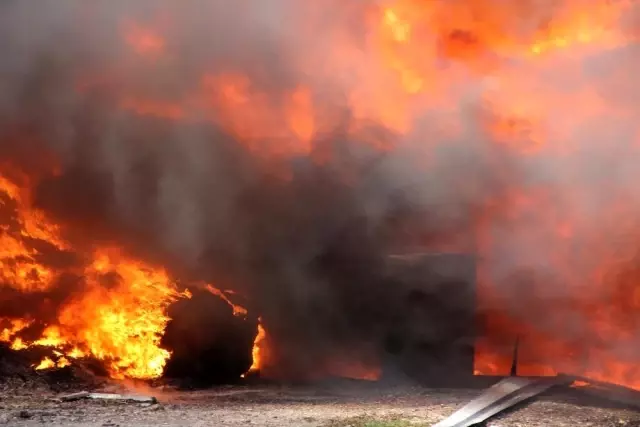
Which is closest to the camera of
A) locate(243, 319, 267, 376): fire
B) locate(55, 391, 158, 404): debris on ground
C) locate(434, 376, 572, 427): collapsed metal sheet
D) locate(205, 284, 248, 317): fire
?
locate(434, 376, 572, 427): collapsed metal sheet

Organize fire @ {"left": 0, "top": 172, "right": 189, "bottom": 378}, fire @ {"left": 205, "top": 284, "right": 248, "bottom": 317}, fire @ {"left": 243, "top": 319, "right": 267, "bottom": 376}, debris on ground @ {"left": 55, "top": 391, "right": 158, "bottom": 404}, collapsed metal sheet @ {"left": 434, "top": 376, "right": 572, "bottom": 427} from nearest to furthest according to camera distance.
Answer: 1. collapsed metal sheet @ {"left": 434, "top": 376, "right": 572, "bottom": 427}
2. debris on ground @ {"left": 55, "top": 391, "right": 158, "bottom": 404}
3. fire @ {"left": 0, "top": 172, "right": 189, "bottom": 378}
4. fire @ {"left": 205, "top": 284, "right": 248, "bottom": 317}
5. fire @ {"left": 243, "top": 319, "right": 267, "bottom": 376}

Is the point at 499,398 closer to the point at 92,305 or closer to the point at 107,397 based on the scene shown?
the point at 107,397

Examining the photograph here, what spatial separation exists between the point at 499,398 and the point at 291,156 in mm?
5132

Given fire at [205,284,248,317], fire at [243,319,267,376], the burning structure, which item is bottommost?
fire at [243,319,267,376]

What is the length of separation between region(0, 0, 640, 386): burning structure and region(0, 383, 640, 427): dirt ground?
60.6 inches

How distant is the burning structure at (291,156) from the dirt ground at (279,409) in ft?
5.05

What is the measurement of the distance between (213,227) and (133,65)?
289cm

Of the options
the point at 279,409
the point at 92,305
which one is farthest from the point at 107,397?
the point at 279,409

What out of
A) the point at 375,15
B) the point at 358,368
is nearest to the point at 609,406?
the point at 358,368

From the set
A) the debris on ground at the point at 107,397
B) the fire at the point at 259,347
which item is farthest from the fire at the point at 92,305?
the fire at the point at 259,347

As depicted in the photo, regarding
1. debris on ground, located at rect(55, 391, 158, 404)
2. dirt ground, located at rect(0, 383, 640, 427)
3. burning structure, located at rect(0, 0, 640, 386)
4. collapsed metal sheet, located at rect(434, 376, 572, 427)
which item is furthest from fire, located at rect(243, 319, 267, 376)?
collapsed metal sheet, located at rect(434, 376, 572, 427)

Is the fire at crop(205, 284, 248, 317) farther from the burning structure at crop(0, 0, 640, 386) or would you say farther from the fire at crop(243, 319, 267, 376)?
the fire at crop(243, 319, 267, 376)

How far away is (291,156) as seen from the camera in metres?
11.5

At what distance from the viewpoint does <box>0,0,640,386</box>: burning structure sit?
1069cm
